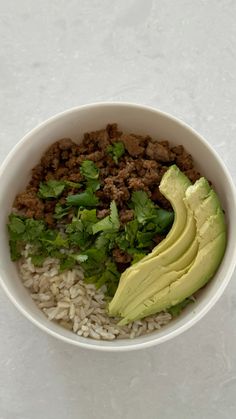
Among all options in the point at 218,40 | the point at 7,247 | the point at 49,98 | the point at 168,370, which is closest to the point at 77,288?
the point at 7,247

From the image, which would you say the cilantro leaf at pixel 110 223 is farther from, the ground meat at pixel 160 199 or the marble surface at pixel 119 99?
the marble surface at pixel 119 99

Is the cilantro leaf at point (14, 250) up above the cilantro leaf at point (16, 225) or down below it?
below

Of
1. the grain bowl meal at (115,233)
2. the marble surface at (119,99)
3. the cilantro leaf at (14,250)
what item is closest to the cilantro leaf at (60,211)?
the grain bowl meal at (115,233)

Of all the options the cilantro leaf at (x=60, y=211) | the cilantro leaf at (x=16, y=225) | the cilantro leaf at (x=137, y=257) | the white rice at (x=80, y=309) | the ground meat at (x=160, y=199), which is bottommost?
the white rice at (x=80, y=309)

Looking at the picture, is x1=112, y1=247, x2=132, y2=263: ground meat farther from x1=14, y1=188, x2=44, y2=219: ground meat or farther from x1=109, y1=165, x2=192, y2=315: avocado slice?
x1=14, y1=188, x2=44, y2=219: ground meat

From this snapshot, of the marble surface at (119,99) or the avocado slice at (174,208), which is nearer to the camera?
the avocado slice at (174,208)

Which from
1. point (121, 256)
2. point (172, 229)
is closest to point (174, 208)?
point (172, 229)

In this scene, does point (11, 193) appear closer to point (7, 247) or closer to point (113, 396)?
point (7, 247)
